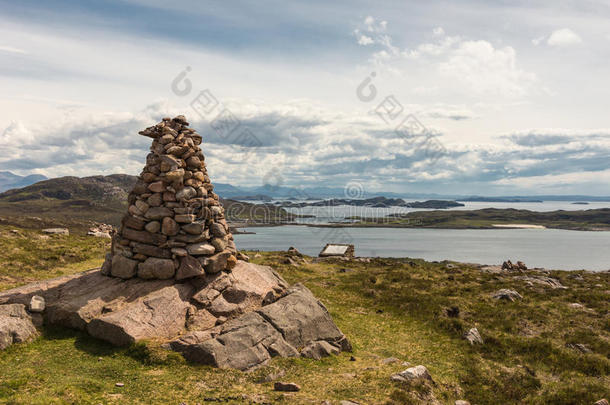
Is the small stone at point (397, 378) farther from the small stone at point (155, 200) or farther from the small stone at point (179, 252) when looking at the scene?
the small stone at point (155, 200)

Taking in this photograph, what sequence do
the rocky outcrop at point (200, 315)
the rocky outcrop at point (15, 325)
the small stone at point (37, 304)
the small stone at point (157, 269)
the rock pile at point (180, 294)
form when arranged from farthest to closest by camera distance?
1. the small stone at point (157, 269)
2. the small stone at point (37, 304)
3. the rock pile at point (180, 294)
4. the rocky outcrop at point (200, 315)
5. the rocky outcrop at point (15, 325)

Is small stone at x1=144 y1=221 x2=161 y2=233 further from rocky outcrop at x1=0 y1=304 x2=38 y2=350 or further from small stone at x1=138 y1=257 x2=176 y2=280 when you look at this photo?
rocky outcrop at x1=0 y1=304 x2=38 y2=350

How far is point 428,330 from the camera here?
24234 mm

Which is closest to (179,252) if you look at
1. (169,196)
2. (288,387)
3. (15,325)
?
(169,196)

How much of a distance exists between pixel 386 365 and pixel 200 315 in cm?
926

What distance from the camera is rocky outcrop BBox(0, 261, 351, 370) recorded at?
15866 mm

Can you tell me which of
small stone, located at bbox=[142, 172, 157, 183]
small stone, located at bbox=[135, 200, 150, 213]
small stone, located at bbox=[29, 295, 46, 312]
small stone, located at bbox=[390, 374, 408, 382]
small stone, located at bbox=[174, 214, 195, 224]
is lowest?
small stone, located at bbox=[390, 374, 408, 382]

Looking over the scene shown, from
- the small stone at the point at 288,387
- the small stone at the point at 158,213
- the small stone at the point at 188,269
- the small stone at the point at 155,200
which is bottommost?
the small stone at the point at 288,387

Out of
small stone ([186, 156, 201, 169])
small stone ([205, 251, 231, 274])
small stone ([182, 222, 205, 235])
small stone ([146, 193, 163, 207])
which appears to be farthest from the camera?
small stone ([186, 156, 201, 169])

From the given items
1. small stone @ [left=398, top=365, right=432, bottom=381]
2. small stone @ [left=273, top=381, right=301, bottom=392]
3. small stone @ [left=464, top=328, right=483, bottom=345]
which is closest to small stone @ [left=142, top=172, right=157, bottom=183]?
small stone @ [left=273, top=381, right=301, bottom=392]

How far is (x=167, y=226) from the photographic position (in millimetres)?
19516

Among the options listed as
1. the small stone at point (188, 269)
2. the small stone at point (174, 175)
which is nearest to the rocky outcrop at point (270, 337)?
the small stone at point (188, 269)

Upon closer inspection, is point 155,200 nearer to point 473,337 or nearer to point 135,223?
point 135,223

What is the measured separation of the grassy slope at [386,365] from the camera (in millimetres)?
12828
